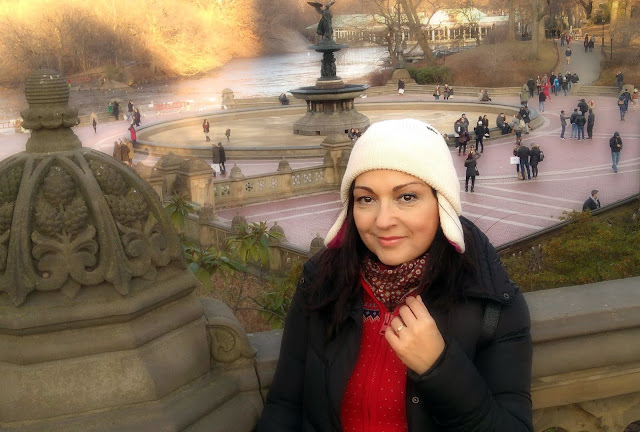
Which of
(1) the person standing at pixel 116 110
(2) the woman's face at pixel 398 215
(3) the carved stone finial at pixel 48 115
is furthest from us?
(1) the person standing at pixel 116 110

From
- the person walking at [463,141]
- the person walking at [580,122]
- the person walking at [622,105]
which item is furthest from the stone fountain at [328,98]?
the person walking at [622,105]

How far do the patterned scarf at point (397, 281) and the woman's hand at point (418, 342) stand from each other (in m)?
0.22

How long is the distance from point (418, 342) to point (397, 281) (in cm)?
30

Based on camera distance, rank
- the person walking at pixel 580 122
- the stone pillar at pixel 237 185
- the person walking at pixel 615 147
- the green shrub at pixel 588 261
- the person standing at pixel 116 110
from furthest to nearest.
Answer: the person standing at pixel 116 110
the person walking at pixel 580 122
the person walking at pixel 615 147
the stone pillar at pixel 237 185
the green shrub at pixel 588 261

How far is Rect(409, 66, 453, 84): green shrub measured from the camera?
54.6 meters

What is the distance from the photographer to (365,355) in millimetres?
2270

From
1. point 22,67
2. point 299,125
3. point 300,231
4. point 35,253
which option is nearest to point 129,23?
point 22,67

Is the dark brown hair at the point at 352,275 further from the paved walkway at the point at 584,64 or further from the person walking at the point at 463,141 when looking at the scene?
the paved walkway at the point at 584,64

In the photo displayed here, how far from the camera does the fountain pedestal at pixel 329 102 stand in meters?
31.4

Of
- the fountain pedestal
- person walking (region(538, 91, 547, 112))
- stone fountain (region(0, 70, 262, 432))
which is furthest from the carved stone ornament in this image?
person walking (region(538, 91, 547, 112))

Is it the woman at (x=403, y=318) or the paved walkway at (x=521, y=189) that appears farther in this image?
the paved walkway at (x=521, y=189)

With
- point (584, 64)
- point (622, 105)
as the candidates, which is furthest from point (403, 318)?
point (584, 64)

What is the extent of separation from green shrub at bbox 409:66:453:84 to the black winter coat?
176 ft

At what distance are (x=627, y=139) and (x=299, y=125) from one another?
1364 centimetres
